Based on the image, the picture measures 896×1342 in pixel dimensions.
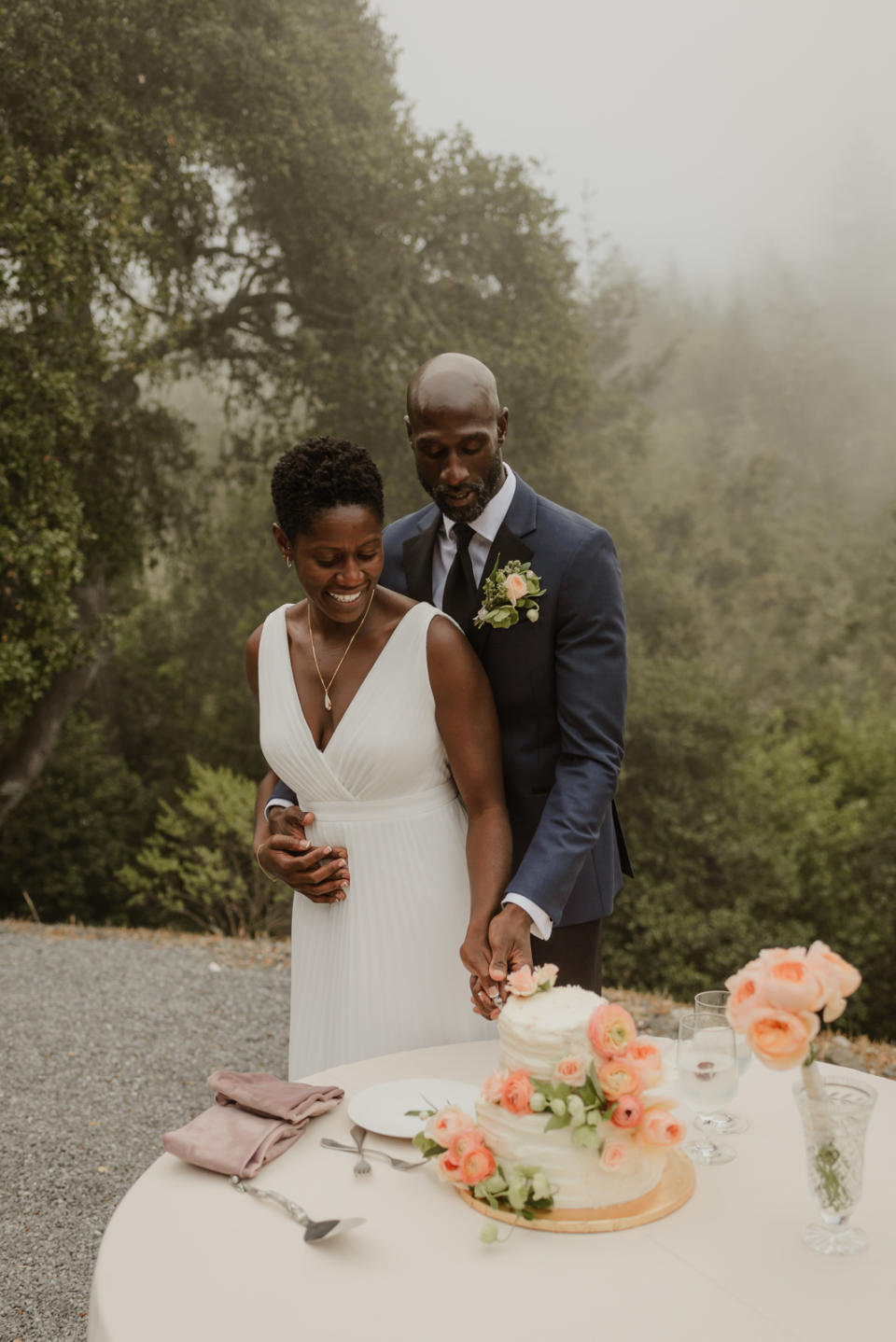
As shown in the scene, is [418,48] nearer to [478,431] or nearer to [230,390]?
[230,390]

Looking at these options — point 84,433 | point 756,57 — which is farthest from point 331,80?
point 756,57

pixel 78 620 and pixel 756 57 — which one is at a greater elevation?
pixel 756 57

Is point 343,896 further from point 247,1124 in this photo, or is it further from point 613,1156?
point 613,1156

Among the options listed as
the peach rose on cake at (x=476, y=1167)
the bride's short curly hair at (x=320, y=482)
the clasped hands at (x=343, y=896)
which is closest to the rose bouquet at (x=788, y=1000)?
the peach rose on cake at (x=476, y=1167)

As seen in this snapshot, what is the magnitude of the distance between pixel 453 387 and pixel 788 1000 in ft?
4.88

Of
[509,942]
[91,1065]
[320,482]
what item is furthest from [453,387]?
[91,1065]

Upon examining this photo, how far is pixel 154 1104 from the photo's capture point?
5.18 meters

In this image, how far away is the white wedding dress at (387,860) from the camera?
8.17ft

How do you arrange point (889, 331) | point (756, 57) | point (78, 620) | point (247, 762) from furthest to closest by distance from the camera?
1. point (756, 57)
2. point (889, 331)
3. point (247, 762)
4. point (78, 620)

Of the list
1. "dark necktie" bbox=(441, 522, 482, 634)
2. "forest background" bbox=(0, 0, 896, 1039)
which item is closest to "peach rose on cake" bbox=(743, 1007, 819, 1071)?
"dark necktie" bbox=(441, 522, 482, 634)

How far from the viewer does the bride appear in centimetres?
243

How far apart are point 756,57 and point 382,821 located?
65645mm

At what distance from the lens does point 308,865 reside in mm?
2506

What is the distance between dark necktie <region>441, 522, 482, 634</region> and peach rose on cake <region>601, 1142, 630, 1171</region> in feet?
4.15
